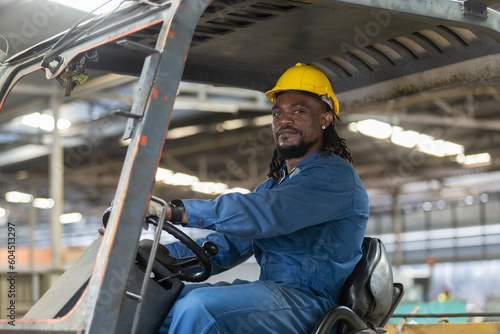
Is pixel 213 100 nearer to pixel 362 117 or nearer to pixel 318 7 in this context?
pixel 362 117

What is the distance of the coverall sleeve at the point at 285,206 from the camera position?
8.38ft

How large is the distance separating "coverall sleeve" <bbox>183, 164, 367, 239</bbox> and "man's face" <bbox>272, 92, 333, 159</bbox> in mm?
304

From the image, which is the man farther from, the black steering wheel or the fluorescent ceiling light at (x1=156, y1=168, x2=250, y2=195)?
the fluorescent ceiling light at (x1=156, y1=168, x2=250, y2=195)

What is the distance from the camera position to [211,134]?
17.6 metres

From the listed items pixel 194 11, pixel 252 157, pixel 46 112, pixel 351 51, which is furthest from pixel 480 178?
pixel 194 11

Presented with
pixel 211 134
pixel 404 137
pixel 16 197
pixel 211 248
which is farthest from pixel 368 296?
pixel 16 197

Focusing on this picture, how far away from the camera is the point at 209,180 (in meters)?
20.9

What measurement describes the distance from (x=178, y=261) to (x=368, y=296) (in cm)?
88

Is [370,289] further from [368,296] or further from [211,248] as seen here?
[211,248]

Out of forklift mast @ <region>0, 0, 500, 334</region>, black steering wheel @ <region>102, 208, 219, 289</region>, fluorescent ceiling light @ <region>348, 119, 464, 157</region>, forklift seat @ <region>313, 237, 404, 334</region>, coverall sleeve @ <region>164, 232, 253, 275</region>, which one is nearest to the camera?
forklift mast @ <region>0, 0, 500, 334</region>

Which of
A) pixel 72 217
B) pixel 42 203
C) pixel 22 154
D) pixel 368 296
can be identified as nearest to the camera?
pixel 368 296

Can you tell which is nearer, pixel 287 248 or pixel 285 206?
pixel 285 206

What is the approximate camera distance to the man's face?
3.28 metres

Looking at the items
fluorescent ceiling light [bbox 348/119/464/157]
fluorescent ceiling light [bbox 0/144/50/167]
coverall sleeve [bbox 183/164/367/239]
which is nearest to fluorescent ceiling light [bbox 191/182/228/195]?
fluorescent ceiling light [bbox 0/144/50/167]
